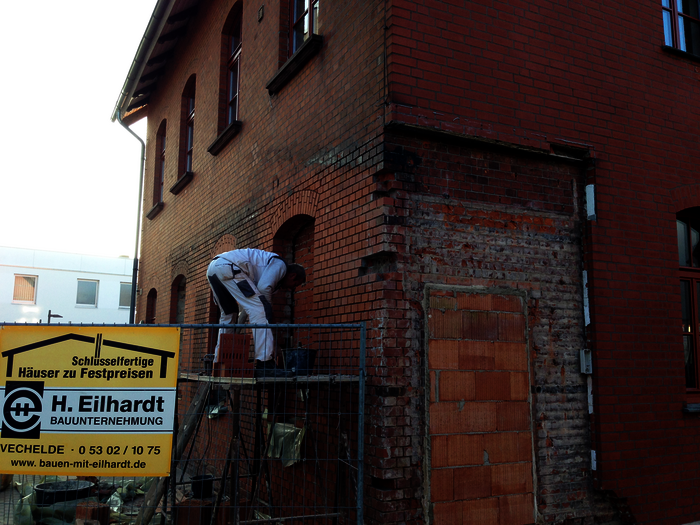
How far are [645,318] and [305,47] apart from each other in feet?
14.0

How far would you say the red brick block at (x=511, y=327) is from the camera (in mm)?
5031

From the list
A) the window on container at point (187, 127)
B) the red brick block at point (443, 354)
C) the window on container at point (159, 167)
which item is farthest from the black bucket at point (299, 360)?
the window on container at point (159, 167)

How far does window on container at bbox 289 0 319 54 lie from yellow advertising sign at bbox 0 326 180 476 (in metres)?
3.98

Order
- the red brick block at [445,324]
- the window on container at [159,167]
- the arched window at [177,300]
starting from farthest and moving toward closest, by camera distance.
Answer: the window on container at [159,167], the arched window at [177,300], the red brick block at [445,324]

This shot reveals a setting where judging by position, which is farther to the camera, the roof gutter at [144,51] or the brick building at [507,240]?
the roof gutter at [144,51]

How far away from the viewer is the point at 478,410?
4848 mm

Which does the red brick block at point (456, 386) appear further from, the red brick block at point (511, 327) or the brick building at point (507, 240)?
the red brick block at point (511, 327)

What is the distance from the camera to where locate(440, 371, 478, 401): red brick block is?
15.5ft

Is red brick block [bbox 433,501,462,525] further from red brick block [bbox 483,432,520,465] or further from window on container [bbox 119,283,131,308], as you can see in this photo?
window on container [bbox 119,283,131,308]

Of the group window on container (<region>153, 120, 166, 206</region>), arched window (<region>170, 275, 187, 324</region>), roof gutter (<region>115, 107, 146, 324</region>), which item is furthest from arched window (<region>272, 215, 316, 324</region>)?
roof gutter (<region>115, 107, 146, 324</region>)

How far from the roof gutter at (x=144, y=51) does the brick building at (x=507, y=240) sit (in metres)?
4.95

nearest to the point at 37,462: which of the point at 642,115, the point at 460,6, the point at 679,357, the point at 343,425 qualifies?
the point at 343,425

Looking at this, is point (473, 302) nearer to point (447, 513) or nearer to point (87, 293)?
point (447, 513)

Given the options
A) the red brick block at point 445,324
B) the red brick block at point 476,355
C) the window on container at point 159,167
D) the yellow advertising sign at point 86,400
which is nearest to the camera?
the yellow advertising sign at point 86,400
